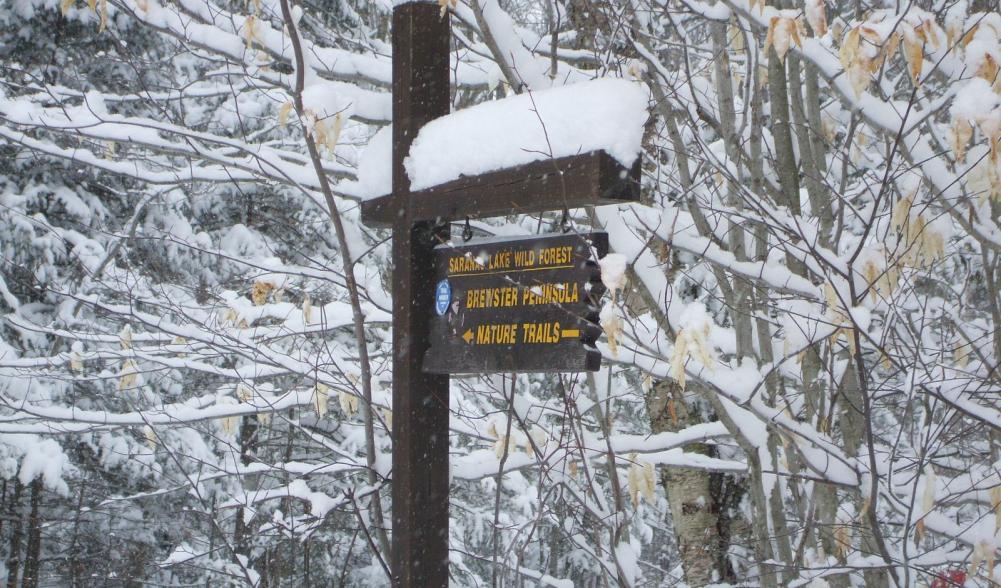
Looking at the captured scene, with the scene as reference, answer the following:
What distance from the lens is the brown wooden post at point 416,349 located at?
260 cm

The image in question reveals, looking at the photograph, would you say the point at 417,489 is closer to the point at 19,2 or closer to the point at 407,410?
the point at 407,410

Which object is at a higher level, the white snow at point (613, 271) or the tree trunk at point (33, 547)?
the white snow at point (613, 271)

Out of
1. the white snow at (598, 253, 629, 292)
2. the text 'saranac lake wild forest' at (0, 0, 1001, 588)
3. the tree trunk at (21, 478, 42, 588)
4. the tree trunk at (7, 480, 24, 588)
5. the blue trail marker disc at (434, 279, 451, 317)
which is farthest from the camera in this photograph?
the tree trunk at (7, 480, 24, 588)

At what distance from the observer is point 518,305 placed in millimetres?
2285

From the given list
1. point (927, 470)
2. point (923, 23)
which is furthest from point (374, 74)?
point (927, 470)

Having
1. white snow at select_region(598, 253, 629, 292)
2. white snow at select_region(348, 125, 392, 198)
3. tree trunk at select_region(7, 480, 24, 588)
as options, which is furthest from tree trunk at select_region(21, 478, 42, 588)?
white snow at select_region(598, 253, 629, 292)

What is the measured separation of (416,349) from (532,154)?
2.39 feet

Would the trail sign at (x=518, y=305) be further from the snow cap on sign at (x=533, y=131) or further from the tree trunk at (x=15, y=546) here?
the tree trunk at (x=15, y=546)

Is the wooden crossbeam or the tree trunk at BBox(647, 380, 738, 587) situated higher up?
the wooden crossbeam

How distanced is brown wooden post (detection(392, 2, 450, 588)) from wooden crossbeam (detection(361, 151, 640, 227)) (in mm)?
64

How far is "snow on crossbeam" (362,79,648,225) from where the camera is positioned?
2.10m

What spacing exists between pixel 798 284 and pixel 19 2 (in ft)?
35.0

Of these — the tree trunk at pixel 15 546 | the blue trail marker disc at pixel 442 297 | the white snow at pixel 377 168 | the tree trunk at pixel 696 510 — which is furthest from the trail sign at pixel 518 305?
the tree trunk at pixel 15 546

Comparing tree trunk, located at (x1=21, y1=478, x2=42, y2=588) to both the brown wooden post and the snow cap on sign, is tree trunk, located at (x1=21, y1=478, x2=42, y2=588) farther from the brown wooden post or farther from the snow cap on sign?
the snow cap on sign
